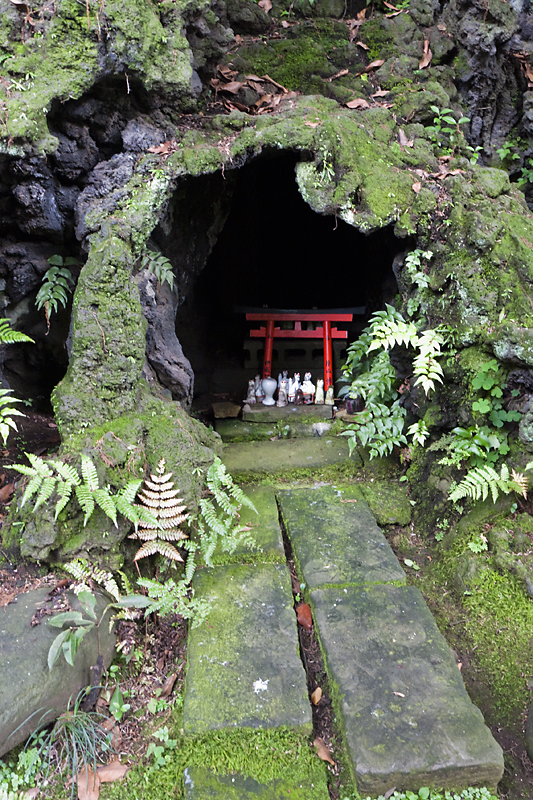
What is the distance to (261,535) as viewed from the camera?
4.35 meters

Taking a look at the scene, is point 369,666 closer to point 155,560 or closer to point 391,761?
point 391,761

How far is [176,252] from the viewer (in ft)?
17.8

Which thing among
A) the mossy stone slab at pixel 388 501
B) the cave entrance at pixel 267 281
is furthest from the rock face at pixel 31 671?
the cave entrance at pixel 267 281

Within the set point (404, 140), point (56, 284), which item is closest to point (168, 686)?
point (56, 284)

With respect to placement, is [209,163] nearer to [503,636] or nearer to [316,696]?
[316,696]

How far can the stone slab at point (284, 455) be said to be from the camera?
219 inches

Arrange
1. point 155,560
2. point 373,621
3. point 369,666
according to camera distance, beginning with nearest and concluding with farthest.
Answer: point 369,666, point 373,621, point 155,560

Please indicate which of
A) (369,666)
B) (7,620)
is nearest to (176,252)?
(7,620)

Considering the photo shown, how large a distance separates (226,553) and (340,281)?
19.5ft

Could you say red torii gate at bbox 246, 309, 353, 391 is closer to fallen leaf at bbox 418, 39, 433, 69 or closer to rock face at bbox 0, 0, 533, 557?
rock face at bbox 0, 0, 533, 557

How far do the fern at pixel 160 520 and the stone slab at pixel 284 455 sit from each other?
1.80 metres

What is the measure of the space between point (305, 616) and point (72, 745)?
1.74 metres

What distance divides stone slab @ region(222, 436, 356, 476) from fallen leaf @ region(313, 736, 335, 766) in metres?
2.86

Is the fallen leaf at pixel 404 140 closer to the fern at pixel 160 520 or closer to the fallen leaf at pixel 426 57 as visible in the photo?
the fallen leaf at pixel 426 57
